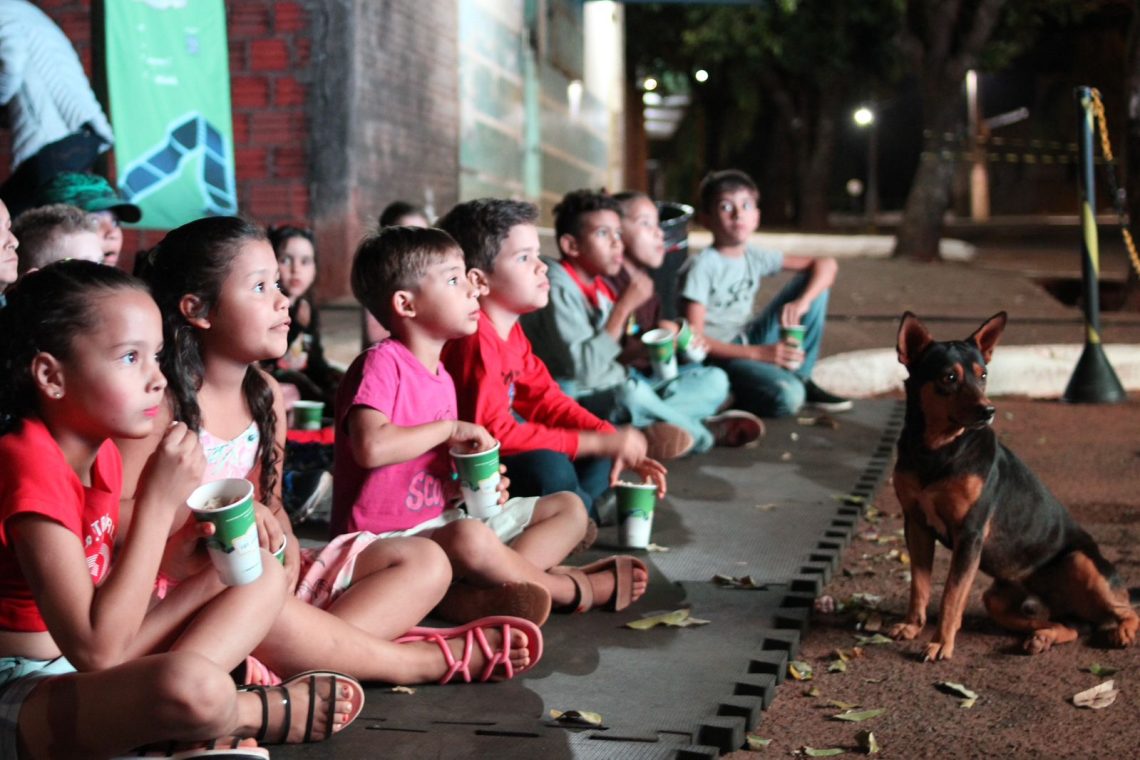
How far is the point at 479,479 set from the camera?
3.78m

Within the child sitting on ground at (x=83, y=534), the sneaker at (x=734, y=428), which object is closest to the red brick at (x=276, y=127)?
the sneaker at (x=734, y=428)

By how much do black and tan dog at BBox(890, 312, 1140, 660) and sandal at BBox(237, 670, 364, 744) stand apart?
1.73 metres

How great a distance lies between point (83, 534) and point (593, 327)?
3.67 meters

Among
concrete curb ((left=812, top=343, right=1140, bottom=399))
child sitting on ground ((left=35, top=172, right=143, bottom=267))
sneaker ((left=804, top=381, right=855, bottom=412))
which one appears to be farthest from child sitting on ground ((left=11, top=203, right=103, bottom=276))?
concrete curb ((left=812, top=343, right=1140, bottom=399))

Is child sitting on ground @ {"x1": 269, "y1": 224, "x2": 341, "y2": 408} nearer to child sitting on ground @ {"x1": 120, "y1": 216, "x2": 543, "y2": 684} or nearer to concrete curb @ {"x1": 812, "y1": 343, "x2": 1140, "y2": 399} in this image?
child sitting on ground @ {"x1": 120, "y1": 216, "x2": 543, "y2": 684}

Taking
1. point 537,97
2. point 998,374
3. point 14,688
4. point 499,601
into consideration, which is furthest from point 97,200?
point 537,97

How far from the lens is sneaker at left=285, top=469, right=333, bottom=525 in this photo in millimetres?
5234

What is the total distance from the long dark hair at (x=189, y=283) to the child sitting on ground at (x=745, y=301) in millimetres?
4031

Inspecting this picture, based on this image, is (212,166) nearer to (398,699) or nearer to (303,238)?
(303,238)

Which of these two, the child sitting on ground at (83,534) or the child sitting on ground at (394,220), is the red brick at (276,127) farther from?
the child sitting on ground at (83,534)

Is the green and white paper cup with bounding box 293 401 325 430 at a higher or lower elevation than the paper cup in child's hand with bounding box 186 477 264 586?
lower

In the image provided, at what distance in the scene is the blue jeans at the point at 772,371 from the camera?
787 centimetres

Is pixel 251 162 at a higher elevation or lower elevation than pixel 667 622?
higher

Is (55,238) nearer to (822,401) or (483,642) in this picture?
(483,642)
